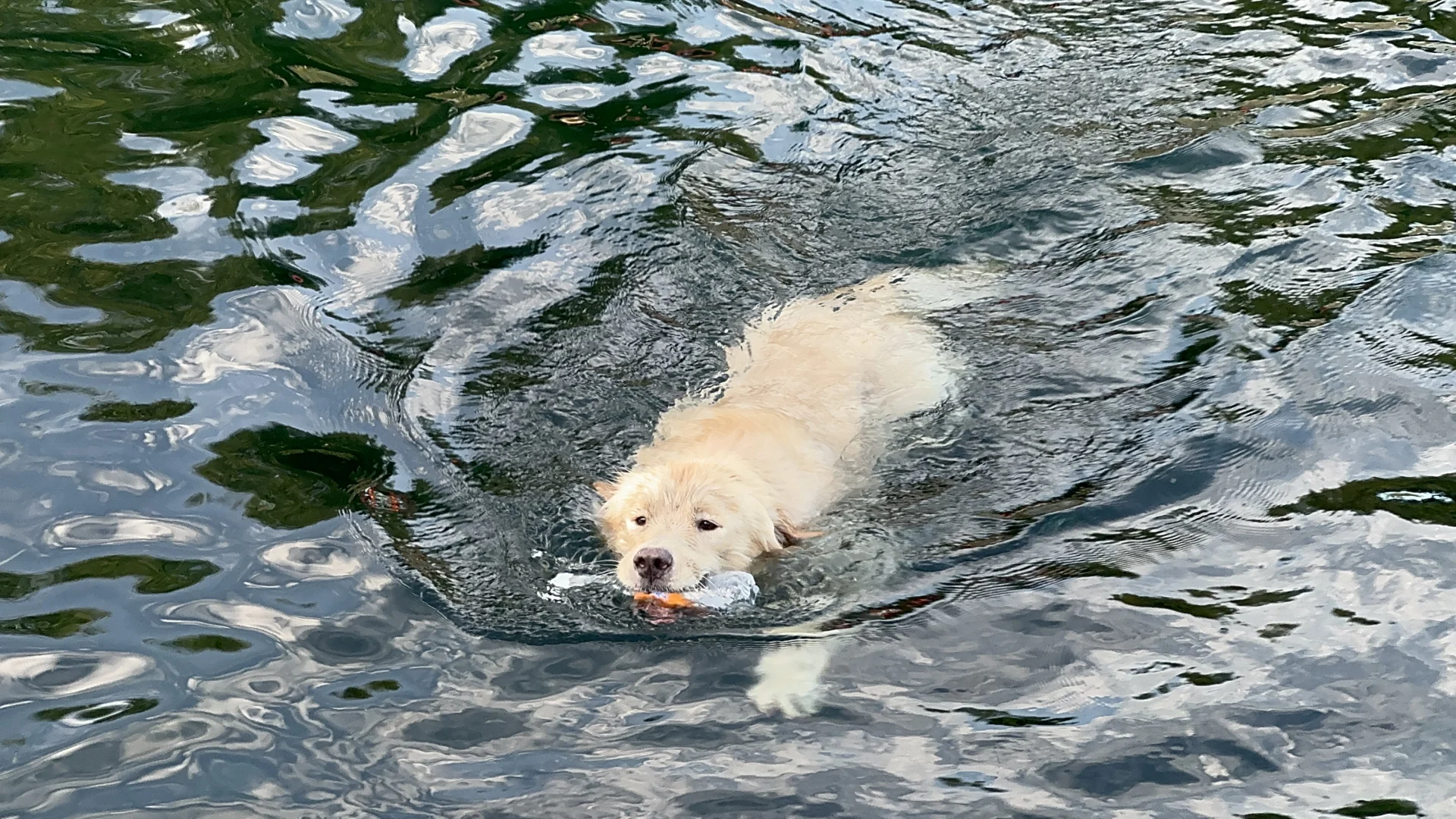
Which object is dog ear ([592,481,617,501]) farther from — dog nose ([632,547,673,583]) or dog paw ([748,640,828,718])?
dog paw ([748,640,828,718])

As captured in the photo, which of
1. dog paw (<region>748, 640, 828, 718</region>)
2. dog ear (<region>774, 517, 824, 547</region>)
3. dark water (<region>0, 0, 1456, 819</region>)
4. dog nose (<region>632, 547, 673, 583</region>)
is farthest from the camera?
dog ear (<region>774, 517, 824, 547</region>)

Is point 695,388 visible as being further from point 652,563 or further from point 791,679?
point 791,679

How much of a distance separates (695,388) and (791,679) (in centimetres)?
254

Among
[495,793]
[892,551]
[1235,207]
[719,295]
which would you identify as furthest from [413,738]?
[1235,207]

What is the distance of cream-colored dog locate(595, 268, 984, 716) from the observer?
222 inches

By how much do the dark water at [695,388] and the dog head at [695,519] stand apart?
0.65 ft

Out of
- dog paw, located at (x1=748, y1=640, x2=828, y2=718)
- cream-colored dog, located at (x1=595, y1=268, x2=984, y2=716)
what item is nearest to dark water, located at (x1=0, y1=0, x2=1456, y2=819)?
dog paw, located at (x1=748, y1=640, x2=828, y2=718)

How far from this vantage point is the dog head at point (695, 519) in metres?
5.67

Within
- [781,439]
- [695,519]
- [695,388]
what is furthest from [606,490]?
[695,388]

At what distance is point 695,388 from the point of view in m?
7.02

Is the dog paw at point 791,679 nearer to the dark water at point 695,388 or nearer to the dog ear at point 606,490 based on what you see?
the dark water at point 695,388

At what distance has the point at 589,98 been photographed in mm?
9875

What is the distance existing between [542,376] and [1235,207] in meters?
4.59

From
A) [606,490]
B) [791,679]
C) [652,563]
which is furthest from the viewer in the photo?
[606,490]
